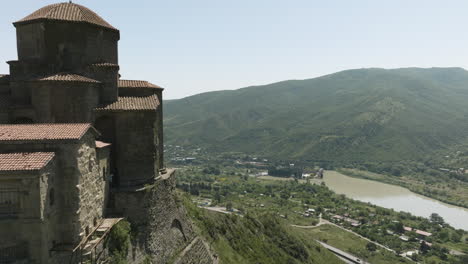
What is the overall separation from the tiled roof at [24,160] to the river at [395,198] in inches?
4287

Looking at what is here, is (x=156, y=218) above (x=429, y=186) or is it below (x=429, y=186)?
above

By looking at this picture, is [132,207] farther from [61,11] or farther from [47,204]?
[61,11]

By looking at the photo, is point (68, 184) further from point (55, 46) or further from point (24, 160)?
point (55, 46)

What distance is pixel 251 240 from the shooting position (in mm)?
38562

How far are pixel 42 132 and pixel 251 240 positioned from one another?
28654 millimetres

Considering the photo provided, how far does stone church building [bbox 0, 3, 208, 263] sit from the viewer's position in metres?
12.9

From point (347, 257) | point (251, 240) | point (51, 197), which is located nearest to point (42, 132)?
point (51, 197)

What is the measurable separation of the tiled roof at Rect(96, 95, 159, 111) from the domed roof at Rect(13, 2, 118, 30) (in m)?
4.76

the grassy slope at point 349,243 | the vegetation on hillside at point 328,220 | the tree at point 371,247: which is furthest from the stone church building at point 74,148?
the tree at point 371,247

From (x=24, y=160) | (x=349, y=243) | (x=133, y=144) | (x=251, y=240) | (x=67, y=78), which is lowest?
(x=349, y=243)

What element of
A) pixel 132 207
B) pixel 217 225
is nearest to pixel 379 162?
pixel 217 225

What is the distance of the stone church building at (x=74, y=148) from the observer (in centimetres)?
1291

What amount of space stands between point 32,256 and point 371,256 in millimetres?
71280

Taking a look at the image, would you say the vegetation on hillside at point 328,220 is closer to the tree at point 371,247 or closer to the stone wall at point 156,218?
the tree at point 371,247
